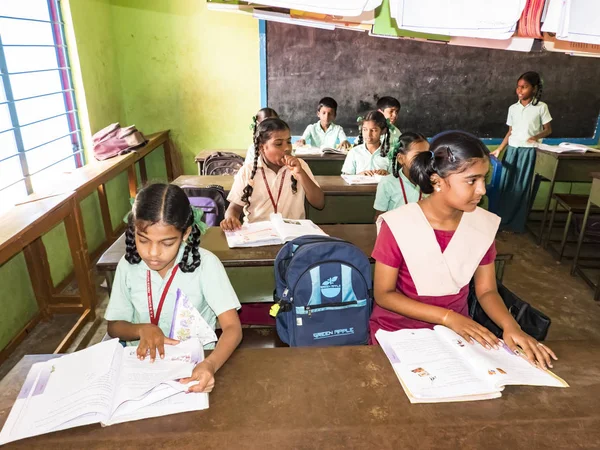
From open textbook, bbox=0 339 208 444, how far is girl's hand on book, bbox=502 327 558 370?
0.84m

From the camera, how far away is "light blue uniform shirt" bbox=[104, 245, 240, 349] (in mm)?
1339

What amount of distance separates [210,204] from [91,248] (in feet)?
5.62

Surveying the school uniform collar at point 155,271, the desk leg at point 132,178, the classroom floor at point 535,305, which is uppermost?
the school uniform collar at point 155,271

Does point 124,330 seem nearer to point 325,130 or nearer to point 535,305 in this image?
point 535,305

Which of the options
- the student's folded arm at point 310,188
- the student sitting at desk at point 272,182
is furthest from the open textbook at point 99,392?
the student's folded arm at point 310,188

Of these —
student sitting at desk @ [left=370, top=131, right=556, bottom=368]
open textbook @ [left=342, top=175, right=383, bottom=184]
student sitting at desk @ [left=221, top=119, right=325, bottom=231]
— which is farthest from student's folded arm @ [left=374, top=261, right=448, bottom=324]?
open textbook @ [left=342, top=175, right=383, bottom=184]

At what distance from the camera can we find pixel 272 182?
250 cm

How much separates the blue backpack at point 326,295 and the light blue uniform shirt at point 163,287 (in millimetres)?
251

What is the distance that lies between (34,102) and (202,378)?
2.96m

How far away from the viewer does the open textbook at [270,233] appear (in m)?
1.96

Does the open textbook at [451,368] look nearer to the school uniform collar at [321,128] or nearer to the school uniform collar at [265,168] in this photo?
the school uniform collar at [265,168]

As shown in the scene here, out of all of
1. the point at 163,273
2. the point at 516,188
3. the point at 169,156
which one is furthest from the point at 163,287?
the point at 516,188

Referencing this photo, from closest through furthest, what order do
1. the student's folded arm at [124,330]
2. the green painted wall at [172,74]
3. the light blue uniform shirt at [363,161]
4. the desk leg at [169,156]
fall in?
the student's folded arm at [124,330] < the light blue uniform shirt at [363,161] < the green painted wall at [172,74] < the desk leg at [169,156]

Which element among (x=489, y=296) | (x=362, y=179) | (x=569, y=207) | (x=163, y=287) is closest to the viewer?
(x=163, y=287)
